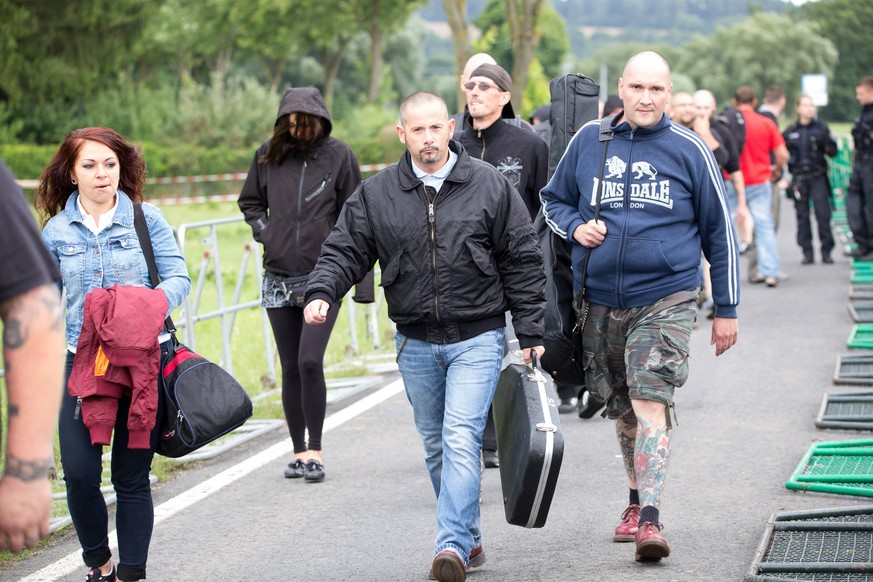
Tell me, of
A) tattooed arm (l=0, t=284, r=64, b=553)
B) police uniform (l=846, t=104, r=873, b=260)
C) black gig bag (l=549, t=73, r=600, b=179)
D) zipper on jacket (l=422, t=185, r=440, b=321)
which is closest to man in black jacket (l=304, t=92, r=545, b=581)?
zipper on jacket (l=422, t=185, r=440, b=321)

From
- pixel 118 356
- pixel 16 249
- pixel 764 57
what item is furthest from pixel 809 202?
pixel 764 57

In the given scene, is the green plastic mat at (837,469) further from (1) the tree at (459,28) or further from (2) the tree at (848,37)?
(2) the tree at (848,37)

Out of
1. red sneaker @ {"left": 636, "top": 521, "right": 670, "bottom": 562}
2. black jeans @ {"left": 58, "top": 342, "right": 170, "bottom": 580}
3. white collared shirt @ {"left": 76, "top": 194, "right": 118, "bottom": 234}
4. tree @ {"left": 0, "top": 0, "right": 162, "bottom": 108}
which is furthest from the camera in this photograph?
tree @ {"left": 0, "top": 0, "right": 162, "bottom": 108}

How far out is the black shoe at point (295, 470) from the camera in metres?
7.41

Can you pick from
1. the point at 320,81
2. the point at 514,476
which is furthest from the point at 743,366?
the point at 320,81

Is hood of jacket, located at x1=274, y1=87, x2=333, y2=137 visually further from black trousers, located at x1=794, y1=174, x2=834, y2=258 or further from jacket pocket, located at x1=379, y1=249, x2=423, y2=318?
black trousers, located at x1=794, y1=174, x2=834, y2=258

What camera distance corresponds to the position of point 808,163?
55.7ft

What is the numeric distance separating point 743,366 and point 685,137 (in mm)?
5276

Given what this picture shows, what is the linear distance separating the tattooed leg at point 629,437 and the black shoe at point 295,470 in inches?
80.9

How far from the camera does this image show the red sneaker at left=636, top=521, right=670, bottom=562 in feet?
17.8

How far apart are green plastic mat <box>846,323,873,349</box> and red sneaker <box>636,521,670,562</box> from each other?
6271 millimetres

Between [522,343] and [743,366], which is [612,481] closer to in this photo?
[522,343]

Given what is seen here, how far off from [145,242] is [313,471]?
2.46 meters

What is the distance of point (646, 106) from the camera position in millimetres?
5574
